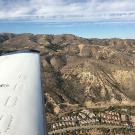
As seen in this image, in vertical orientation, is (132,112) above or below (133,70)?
below

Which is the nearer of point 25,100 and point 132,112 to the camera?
point 25,100

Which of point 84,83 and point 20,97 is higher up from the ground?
point 20,97

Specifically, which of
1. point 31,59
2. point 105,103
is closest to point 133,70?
point 105,103

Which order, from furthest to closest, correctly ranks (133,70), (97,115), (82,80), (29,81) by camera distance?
(133,70), (82,80), (97,115), (29,81)

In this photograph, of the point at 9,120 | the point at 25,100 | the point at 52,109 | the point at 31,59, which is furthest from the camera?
the point at 52,109

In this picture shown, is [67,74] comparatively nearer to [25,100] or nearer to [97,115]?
[97,115]

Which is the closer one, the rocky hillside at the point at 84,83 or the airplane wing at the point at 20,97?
the airplane wing at the point at 20,97

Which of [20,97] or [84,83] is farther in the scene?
[84,83]

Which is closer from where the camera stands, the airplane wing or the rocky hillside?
the airplane wing
